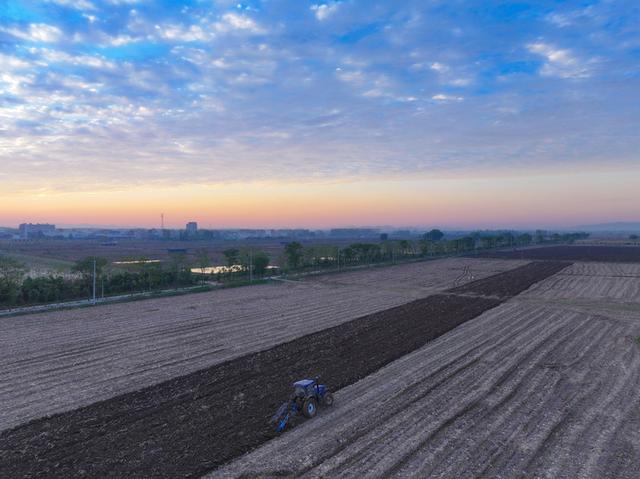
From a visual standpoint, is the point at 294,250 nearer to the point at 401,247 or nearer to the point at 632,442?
the point at 401,247

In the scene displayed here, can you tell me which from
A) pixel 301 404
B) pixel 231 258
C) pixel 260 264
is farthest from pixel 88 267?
pixel 301 404

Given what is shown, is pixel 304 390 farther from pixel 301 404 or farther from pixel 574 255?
pixel 574 255

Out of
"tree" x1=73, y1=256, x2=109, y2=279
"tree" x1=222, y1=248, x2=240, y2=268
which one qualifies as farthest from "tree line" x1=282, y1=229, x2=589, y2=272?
"tree" x1=73, y1=256, x2=109, y2=279

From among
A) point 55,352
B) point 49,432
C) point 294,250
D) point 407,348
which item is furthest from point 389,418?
point 294,250

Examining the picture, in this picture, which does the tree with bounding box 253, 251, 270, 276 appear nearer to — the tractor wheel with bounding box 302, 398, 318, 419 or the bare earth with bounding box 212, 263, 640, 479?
the bare earth with bounding box 212, 263, 640, 479

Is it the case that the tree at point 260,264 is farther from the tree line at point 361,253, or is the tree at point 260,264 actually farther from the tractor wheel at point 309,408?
the tractor wheel at point 309,408

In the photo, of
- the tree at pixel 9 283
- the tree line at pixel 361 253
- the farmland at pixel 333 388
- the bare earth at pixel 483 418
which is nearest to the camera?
the bare earth at pixel 483 418

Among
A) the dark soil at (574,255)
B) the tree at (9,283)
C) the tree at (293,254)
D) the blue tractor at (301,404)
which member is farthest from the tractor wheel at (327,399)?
the dark soil at (574,255)
